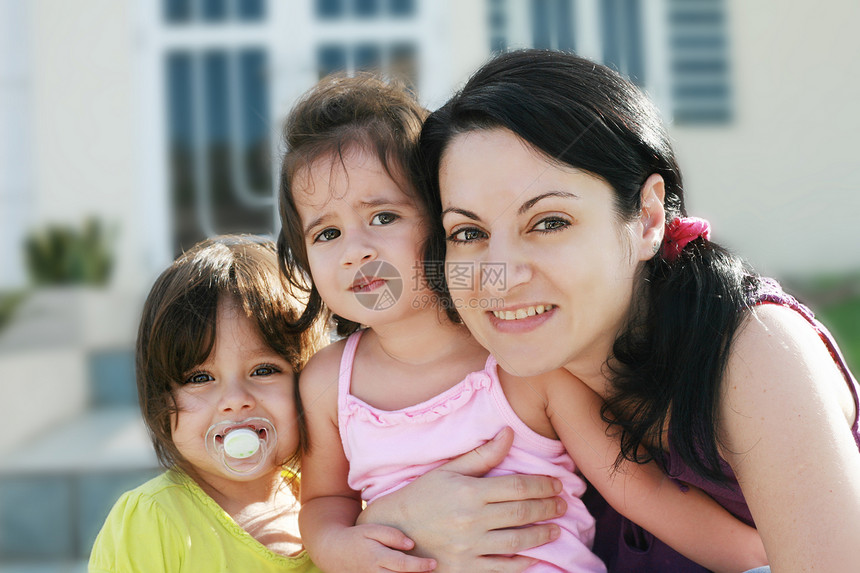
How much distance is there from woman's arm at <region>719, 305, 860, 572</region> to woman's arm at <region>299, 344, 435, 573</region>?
59 centimetres

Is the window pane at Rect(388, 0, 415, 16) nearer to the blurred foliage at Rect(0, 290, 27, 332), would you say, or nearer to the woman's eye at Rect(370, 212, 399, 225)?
the blurred foliage at Rect(0, 290, 27, 332)

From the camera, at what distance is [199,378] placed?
1564 millimetres

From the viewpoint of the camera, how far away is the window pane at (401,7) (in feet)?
15.1

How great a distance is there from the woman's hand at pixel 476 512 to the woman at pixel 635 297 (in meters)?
0.02

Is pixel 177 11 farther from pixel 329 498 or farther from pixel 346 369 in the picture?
pixel 329 498

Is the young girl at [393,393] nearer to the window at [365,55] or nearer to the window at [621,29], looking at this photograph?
the window at [365,55]

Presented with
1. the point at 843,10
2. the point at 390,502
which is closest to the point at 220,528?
the point at 390,502

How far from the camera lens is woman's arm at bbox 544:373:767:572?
1471 millimetres

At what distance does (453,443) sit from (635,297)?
45 centimetres

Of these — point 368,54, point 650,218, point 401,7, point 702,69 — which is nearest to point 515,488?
point 650,218

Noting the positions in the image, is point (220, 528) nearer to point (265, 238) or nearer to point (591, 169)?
point (265, 238)

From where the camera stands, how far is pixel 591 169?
129 cm

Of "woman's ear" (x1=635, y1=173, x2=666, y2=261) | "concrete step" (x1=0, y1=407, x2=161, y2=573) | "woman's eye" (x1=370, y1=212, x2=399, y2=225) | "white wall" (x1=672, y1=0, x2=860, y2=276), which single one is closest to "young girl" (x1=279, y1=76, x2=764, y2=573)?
"woman's eye" (x1=370, y1=212, x2=399, y2=225)

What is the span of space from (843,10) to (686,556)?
4.29m
